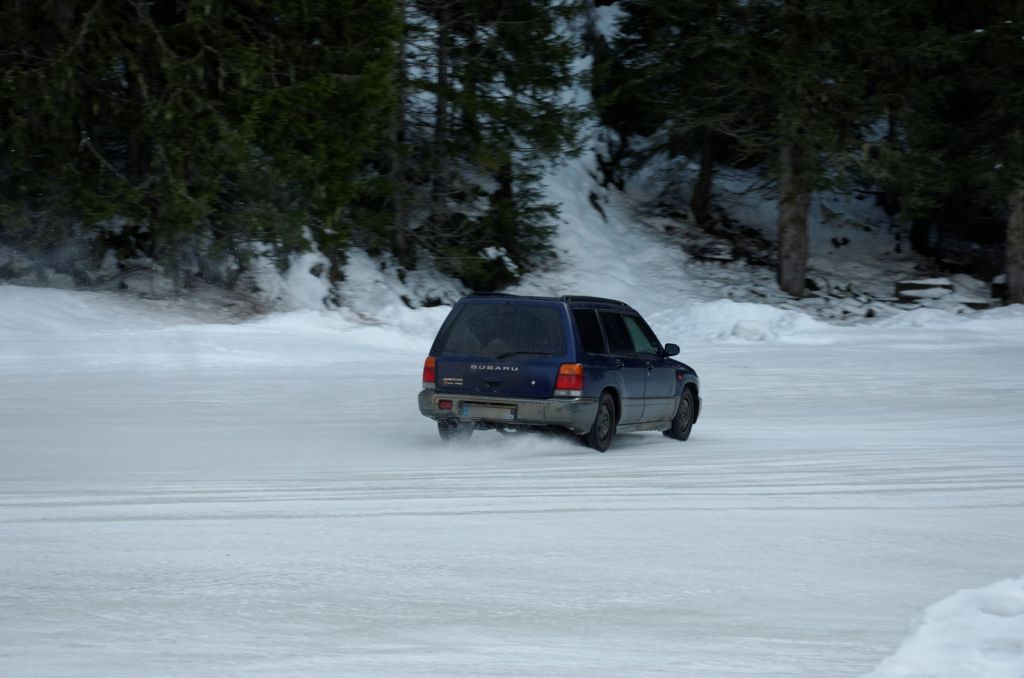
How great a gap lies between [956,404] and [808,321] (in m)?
8.78

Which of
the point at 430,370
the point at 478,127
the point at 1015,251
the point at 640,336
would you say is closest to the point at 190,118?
the point at 478,127

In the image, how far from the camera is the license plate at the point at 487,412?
12.4 metres

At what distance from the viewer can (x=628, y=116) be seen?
40.2 metres

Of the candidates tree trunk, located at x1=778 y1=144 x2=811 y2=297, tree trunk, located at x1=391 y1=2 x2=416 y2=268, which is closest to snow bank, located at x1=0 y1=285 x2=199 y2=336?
tree trunk, located at x1=391 y1=2 x2=416 y2=268

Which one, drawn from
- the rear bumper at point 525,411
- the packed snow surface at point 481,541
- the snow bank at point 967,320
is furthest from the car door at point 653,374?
the snow bank at point 967,320

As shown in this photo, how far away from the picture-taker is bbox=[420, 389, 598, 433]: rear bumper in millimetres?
12344

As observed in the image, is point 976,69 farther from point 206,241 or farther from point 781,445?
point 781,445

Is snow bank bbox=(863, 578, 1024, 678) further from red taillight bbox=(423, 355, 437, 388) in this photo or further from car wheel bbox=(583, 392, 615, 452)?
red taillight bbox=(423, 355, 437, 388)

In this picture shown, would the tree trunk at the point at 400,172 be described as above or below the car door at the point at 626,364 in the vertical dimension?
above


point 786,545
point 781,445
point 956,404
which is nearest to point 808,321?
point 956,404

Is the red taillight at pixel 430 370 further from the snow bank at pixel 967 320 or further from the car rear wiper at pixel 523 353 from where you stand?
the snow bank at pixel 967 320

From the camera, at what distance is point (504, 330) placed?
12727mm

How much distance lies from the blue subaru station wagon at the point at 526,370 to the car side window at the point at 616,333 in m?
0.08

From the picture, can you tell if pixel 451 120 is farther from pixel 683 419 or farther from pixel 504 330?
pixel 504 330
